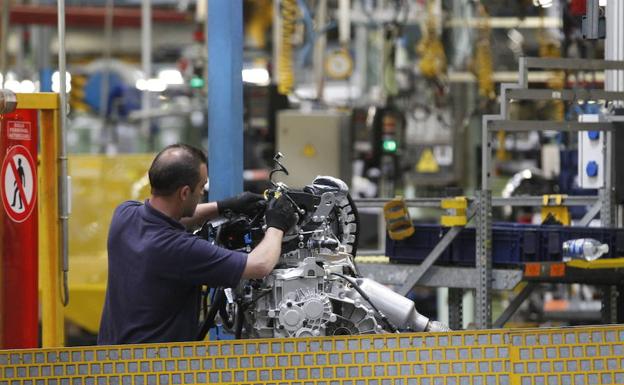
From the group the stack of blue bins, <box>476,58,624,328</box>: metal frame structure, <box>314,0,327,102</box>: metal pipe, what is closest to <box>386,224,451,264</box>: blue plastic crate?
the stack of blue bins

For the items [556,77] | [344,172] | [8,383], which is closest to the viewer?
[8,383]

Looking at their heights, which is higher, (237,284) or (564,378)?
(237,284)

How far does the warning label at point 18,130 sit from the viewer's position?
19.2 feet

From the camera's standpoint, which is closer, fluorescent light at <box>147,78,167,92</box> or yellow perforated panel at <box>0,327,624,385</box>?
yellow perforated panel at <box>0,327,624,385</box>

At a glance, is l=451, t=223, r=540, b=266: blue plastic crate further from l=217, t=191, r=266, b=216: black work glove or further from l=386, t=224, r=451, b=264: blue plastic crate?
l=217, t=191, r=266, b=216: black work glove

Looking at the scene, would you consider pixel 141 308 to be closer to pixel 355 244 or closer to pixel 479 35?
pixel 355 244

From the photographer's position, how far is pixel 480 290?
7258 mm

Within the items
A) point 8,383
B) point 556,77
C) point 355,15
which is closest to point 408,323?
point 8,383

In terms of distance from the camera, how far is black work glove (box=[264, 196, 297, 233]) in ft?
17.2

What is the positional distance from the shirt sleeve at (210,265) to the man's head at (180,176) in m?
0.24

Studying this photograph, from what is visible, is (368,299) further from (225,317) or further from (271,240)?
(225,317)

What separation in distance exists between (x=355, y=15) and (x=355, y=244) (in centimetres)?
1234

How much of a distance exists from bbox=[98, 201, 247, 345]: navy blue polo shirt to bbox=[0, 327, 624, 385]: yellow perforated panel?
42 centimetres

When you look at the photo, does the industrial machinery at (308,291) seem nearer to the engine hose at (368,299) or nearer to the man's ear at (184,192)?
the engine hose at (368,299)
